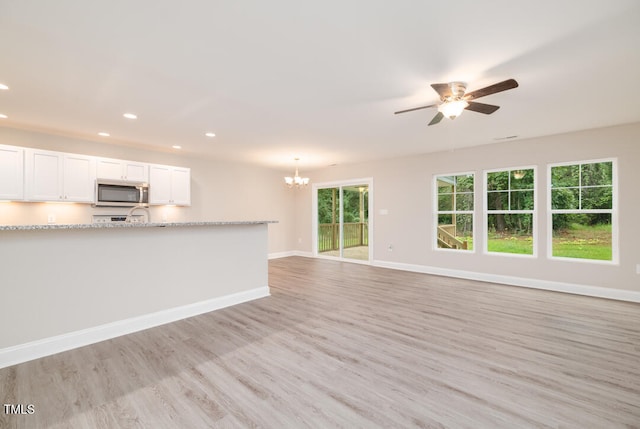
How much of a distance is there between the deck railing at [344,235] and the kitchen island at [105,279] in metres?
4.03

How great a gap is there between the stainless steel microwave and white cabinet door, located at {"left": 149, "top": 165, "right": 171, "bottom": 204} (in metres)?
0.16

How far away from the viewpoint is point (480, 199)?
5406mm

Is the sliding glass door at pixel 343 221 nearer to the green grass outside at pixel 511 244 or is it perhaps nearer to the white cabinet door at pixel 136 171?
the green grass outside at pixel 511 244

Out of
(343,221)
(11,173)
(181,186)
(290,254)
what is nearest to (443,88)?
(181,186)

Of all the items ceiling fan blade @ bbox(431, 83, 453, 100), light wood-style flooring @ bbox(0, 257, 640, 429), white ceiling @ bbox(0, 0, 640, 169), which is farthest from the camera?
ceiling fan blade @ bbox(431, 83, 453, 100)

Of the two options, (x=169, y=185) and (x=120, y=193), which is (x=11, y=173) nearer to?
(x=120, y=193)

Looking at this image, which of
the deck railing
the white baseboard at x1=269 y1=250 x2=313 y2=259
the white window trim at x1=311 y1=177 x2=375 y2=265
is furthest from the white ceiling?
the white baseboard at x1=269 y1=250 x2=313 y2=259

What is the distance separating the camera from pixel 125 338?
281 centimetres

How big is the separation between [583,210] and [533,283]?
1393 millimetres

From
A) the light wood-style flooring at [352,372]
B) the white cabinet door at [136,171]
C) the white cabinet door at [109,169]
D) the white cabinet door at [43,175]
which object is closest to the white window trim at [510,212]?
the light wood-style flooring at [352,372]

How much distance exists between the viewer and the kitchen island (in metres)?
2.39

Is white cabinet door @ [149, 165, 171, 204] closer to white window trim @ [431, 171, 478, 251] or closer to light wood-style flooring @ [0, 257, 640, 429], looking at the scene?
light wood-style flooring @ [0, 257, 640, 429]

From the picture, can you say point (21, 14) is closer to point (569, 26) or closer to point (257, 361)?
point (257, 361)

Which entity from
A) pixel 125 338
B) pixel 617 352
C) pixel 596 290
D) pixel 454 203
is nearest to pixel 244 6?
pixel 125 338
